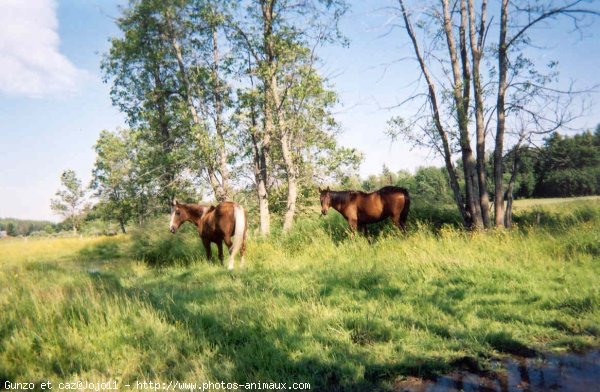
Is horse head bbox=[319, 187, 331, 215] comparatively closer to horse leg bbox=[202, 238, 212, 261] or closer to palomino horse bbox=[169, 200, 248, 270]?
palomino horse bbox=[169, 200, 248, 270]

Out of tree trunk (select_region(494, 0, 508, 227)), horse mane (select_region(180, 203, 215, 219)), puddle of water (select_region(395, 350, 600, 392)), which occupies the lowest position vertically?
puddle of water (select_region(395, 350, 600, 392))

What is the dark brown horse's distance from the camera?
34.9 ft

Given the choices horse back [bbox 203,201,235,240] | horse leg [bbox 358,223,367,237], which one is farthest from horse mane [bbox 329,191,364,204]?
horse back [bbox 203,201,235,240]

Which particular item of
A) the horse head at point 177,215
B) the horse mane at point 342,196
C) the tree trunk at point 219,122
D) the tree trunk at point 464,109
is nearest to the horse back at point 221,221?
the horse head at point 177,215

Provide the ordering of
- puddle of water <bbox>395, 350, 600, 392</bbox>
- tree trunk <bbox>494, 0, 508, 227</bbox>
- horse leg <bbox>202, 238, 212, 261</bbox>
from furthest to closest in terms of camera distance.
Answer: horse leg <bbox>202, 238, 212, 261</bbox> < tree trunk <bbox>494, 0, 508, 227</bbox> < puddle of water <bbox>395, 350, 600, 392</bbox>

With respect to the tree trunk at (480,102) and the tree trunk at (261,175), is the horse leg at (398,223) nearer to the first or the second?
the tree trunk at (480,102)

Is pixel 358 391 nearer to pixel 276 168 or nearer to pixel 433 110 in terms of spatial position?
pixel 433 110

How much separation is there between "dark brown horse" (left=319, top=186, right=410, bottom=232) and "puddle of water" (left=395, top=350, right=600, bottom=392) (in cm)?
745

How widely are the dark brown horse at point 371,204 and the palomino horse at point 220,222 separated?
3.02m

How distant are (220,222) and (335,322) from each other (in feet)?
20.8

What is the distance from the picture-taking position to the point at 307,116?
14.1 m

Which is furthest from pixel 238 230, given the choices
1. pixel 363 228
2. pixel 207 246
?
pixel 363 228

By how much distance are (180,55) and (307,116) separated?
21.5 ft

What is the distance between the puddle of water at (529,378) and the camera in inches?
110
